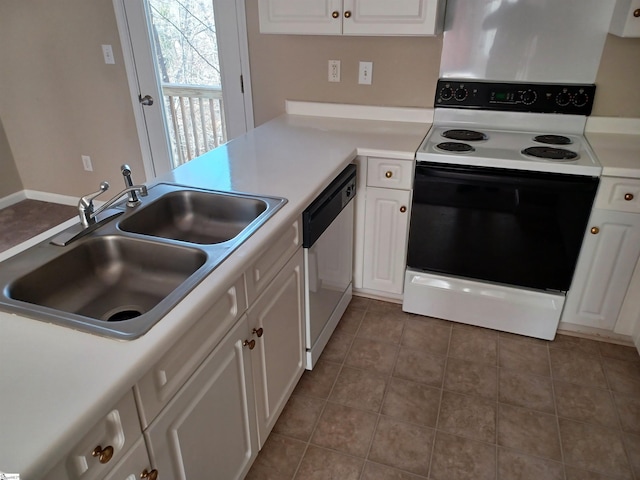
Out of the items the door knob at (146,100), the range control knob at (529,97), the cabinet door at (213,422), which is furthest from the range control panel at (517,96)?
the door knob at (146,100)

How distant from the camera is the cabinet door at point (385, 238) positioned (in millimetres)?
2305

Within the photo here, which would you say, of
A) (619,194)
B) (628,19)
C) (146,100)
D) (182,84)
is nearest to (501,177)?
(619,194)

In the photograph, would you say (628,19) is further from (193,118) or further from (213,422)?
(193,118)

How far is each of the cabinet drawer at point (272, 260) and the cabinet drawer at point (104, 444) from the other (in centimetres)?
50

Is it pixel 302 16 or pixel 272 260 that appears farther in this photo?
pixel 302 16

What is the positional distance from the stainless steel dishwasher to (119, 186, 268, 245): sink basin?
22cm

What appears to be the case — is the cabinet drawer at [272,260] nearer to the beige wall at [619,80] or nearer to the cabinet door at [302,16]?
the cabinet door at [302,16]

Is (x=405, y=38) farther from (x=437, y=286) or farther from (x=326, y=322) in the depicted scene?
(x=326, y=322)

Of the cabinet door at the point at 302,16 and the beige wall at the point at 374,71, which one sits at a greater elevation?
the cabinet door at the point at 302,16

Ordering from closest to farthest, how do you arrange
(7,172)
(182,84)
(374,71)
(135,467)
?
1. (135,467)
2. (374,71)
3. (182,84)
4. (7,172)

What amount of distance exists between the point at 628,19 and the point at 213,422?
2.14m

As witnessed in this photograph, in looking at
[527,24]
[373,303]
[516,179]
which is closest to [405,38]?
[527,24]

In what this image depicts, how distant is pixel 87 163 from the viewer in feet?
11.7

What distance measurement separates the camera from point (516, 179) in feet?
6.64
